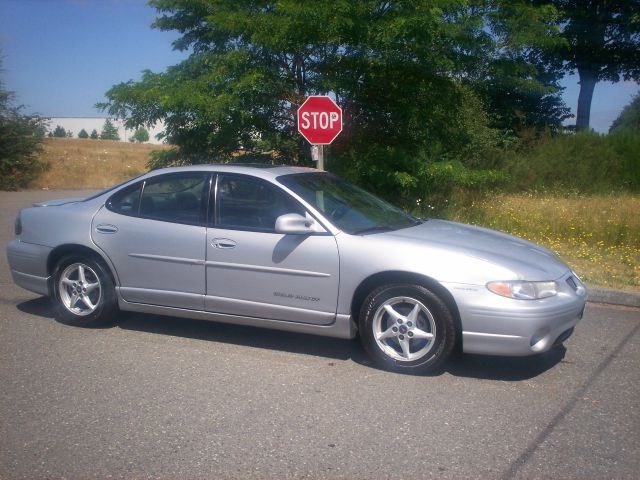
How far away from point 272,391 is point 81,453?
1343mm

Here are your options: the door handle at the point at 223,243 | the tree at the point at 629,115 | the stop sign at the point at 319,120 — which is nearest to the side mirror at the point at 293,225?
the door handle at the point at 223,243

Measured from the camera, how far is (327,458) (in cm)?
353

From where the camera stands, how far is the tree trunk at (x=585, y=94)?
30.5m

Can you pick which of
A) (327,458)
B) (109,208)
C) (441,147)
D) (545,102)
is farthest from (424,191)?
(545,102)

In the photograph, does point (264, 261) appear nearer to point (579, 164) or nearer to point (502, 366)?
point (502, 366)

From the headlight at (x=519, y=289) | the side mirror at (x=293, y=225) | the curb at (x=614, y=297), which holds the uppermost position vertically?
the side mirror at (x=293, y=225)

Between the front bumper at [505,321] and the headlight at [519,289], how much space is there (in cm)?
3

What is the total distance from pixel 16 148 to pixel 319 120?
21.8 metres

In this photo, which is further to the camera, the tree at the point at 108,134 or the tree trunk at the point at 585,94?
the tree at the point at 108,134

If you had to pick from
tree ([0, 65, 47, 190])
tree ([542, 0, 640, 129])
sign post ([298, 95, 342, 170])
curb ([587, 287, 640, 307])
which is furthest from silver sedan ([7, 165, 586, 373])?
tree ([542, 0, 640, 129])

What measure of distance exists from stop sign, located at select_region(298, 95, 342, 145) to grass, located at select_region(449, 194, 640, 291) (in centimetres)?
369

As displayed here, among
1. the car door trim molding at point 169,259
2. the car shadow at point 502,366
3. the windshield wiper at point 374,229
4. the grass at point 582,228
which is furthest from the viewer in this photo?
the grass at point 582,228

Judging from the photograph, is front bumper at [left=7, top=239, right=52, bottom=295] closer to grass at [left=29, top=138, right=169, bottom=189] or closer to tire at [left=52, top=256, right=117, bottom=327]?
tire at [left=52, top=256, right=117, bottom=327]

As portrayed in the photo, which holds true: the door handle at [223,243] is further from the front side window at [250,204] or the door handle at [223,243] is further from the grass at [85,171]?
the grass at [85,171]
